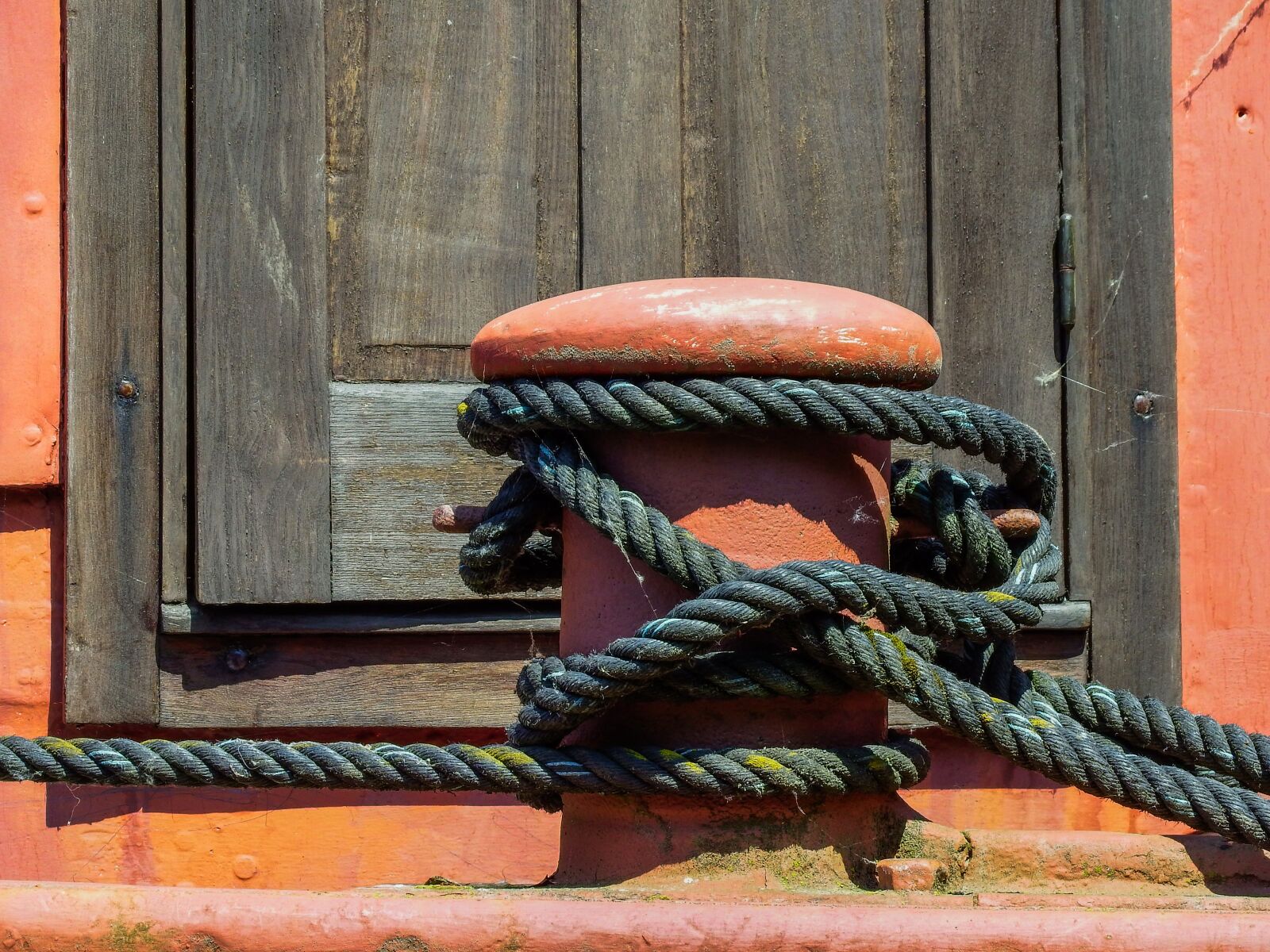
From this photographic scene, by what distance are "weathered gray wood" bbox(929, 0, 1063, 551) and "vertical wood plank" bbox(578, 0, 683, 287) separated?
1.50ft

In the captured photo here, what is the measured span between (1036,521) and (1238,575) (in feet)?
3.25

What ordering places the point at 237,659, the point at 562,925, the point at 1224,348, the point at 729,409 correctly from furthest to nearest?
the point at 1224,348 → the point at 237,659 → the point at 729,409 → the point at 562,925

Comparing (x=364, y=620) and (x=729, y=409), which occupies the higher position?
(x=729, y=409)

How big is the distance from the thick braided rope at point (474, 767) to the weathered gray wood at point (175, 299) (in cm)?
83

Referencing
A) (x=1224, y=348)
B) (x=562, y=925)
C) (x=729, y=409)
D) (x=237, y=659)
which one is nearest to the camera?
(x=562, y=925)

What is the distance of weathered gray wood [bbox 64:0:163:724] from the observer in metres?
2.08

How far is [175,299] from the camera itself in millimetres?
2127

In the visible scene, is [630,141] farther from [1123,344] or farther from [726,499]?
[726,499]

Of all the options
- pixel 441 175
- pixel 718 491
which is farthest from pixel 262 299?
pixel 718 491

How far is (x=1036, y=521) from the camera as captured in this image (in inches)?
54.9

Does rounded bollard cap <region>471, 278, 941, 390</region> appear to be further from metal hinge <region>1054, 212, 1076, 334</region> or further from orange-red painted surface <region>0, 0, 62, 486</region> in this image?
orange-red painted surface <region>0, 0, 62, 486</region>

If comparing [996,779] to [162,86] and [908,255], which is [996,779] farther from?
[162,86]

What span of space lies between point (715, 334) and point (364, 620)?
113 cm

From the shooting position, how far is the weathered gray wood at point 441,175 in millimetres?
2162
